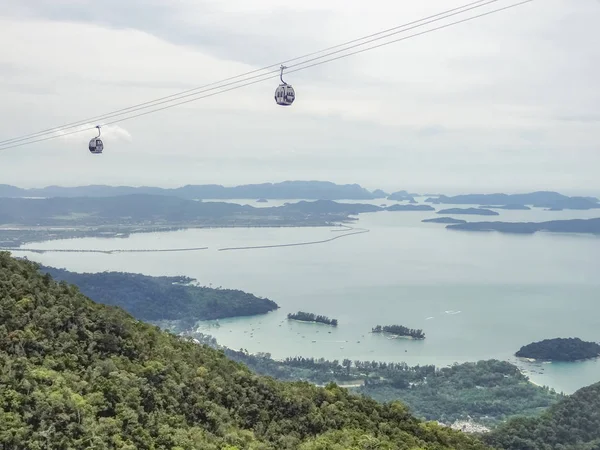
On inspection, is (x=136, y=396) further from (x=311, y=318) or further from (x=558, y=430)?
(x=311, y=318)

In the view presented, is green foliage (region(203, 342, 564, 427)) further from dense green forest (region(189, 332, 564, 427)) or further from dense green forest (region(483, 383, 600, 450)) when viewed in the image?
dense green forest (region(483, 383, 600, 450))

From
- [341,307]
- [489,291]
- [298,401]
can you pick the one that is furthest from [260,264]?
[298,401]

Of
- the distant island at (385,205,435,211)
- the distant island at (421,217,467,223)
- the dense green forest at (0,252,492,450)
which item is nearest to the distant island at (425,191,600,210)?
the distant island at (385,205,435,211)

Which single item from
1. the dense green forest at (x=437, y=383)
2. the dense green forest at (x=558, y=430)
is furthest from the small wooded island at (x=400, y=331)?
the dense green forest at (x=558, y=430)

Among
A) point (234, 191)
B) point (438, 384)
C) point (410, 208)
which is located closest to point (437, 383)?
point (438, 384)

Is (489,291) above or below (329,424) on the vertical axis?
below

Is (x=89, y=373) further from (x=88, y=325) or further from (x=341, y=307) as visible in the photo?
(x=341, y=307)

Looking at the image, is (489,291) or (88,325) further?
(489,291)
